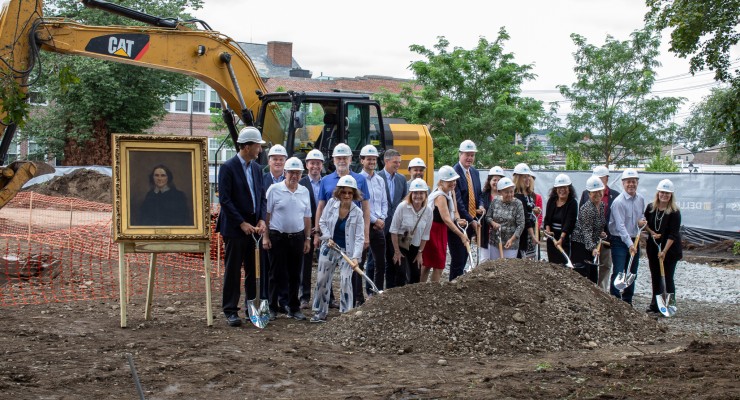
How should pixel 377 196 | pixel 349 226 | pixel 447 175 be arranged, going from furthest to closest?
pixel 377 196 < pixel 447 175 < pixel 349 226

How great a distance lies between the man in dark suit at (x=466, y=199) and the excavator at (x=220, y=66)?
139 inches

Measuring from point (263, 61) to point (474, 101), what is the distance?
36.4 metres

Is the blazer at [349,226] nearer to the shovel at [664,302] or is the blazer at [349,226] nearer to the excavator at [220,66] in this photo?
the excavator at [220,66]

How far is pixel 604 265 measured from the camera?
1277 centimetres

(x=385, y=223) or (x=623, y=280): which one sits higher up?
(x=385, y=223)

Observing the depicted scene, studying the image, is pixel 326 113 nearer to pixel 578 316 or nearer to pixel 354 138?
pixel 354 138

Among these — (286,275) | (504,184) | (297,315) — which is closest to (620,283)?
(504,184)

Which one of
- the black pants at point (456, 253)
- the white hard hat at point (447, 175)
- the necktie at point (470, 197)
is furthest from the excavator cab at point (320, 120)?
the black pants at point (456, 253)

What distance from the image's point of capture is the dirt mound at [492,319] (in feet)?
30.9

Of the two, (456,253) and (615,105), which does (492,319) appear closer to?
(456,253)

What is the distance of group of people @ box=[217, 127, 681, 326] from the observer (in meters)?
10.6

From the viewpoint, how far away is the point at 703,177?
23.9 metres

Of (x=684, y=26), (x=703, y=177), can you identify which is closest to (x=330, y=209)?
(x=684, y=26)

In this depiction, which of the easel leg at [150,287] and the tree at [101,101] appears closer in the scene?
the easel leg at [150,287]
